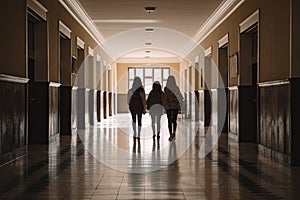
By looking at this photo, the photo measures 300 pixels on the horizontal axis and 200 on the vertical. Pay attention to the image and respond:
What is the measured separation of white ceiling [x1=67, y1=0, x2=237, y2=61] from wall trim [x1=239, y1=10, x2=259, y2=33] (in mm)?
1488

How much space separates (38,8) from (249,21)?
4.17 meters

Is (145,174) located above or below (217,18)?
below

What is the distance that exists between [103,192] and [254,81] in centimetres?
745

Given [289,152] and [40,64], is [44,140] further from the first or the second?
[289,152]

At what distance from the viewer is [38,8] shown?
34.2 feet

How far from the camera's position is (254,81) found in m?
12.6

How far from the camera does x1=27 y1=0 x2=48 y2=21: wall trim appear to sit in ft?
32.2

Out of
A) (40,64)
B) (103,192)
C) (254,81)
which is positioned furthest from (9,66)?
(254,81)

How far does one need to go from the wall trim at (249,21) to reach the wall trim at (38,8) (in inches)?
158

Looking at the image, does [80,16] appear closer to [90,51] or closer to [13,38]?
[90,51]

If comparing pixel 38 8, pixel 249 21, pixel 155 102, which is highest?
pixel 38 8

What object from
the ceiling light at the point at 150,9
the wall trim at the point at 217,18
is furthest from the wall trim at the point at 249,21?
the ceiling light at the point at 150,9

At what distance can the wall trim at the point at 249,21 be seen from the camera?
10.8 meters

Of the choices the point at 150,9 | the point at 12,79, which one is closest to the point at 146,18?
the point at 150,9
